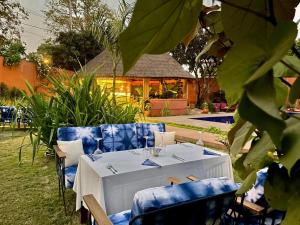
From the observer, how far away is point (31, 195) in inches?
161

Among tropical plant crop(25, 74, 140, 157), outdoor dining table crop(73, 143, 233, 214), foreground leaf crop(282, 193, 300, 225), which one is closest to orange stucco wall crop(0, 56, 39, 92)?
tropical plant crop(25, 74, 140, 157)

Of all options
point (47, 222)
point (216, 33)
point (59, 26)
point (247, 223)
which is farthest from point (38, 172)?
point (59, 26)

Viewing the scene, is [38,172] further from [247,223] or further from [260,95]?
[260,95]

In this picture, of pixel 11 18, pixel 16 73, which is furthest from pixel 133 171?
pixel 11 18

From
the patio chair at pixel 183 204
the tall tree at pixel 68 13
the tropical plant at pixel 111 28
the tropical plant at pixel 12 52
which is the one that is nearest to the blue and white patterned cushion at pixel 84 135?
the patio chair at pixel 183 204

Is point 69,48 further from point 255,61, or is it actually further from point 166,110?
point 255,61

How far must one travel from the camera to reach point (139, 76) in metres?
17.7

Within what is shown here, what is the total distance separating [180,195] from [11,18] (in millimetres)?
19888

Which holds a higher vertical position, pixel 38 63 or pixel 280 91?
pixel 38 63

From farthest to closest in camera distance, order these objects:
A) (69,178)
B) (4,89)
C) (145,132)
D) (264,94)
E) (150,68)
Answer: (150,68), (4,89), (145,132), (69,178), (264,94)

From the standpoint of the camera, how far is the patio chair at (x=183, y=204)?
162 centimetres

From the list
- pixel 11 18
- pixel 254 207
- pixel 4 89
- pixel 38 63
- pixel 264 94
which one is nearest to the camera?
pixel 264 94

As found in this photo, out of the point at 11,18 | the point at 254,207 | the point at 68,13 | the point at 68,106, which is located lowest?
the point at 254,207

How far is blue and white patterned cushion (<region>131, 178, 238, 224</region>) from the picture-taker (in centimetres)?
163
